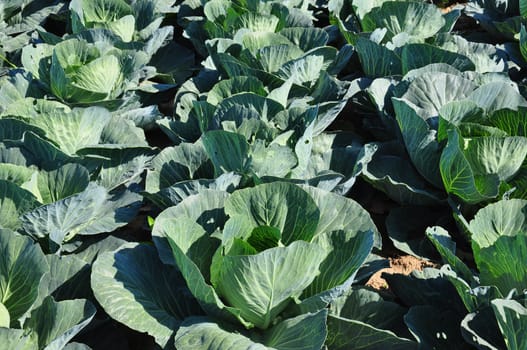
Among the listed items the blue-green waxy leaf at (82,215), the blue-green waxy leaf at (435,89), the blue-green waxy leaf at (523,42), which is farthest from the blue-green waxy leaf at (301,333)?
the blue-green waxy leaf at (523,42)

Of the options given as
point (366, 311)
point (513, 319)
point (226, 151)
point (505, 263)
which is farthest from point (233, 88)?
point (513, 319)

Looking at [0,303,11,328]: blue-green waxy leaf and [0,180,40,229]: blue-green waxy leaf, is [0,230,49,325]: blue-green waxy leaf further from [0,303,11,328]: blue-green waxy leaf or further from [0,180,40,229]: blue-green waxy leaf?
[0,180,40,229]: blue-green waxy leaf

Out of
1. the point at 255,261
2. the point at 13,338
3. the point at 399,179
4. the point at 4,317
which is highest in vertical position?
the point at 255,261

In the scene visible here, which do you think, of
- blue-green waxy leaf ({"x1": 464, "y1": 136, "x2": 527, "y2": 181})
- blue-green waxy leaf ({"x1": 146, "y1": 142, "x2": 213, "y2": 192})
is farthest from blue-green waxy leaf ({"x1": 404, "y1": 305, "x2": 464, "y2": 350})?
blue-green waxy leaf ({"x1": 146, "y1": 142, "x2": 213, "y2": 192})

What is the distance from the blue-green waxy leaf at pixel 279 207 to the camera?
2857 millimetres

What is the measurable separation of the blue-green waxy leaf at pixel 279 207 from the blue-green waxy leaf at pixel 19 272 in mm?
798

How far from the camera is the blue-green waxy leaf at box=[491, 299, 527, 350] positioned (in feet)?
7.66

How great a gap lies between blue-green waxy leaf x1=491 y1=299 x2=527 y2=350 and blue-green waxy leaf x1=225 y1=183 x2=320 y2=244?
2.70ft

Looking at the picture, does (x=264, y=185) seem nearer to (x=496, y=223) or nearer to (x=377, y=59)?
(x=496, y=223)

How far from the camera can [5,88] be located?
4.30 meters

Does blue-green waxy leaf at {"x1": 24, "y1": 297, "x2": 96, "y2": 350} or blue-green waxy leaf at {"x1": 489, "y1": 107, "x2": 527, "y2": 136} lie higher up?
blue-green waxy leaf at {"x1": 489, "y1": 107, "x2": 527, "y2": 136}

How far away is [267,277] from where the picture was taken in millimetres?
2504

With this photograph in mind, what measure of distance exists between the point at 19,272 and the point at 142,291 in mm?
499

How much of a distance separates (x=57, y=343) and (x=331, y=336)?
1.07m
